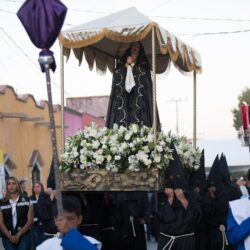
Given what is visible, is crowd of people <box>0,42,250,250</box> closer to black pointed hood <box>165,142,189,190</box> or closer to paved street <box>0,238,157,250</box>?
black pointed hood <box>165,142,189,190</box>

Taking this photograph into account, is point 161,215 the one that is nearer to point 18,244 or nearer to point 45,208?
point 45,208

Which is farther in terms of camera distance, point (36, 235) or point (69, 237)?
point (36, 235)

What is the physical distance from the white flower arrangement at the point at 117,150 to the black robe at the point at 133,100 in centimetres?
75

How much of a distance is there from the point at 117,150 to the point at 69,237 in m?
3.47

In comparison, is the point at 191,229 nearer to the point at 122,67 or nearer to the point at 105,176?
the point at 105,176

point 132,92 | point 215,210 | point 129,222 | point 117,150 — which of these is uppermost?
point 132,92

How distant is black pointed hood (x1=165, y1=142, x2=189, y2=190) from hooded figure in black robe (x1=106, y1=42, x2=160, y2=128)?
1.17 m

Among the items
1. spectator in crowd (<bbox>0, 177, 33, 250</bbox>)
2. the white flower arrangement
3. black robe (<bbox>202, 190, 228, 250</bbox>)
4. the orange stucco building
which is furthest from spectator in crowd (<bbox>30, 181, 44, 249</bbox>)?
the orange stucco building

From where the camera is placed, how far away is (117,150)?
7.56 metres

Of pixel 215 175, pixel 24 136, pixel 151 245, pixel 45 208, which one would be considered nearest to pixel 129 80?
pixel 215 175

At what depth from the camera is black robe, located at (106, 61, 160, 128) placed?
876 cm

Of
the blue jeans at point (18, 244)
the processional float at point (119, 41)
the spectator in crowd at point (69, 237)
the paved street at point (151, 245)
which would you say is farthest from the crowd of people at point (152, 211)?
the paved street at point (151, 245)

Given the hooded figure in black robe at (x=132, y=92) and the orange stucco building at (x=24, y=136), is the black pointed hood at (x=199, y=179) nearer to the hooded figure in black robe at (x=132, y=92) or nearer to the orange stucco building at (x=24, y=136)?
the hooded figure in black robe at (x=132, y=92)

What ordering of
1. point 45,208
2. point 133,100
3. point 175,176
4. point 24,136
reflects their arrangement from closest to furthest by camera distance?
point 175,176 < point 45,208 < point 133,100 < point 24,136
